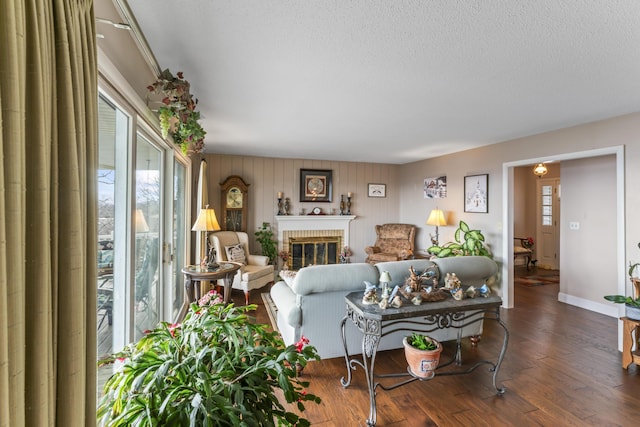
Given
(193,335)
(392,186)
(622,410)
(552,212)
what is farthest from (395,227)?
(193,335)

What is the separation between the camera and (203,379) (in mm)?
975

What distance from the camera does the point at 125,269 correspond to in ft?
6.02

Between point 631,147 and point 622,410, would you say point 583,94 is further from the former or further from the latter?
point 622,410

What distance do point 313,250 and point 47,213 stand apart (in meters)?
5.76

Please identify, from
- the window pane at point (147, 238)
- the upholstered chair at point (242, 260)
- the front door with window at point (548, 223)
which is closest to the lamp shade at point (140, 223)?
the window pane at point (147, 238)

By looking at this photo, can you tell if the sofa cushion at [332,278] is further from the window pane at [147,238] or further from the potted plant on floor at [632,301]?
the potted plant on floor at [632,301]

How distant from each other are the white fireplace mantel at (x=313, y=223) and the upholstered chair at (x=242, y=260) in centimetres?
94

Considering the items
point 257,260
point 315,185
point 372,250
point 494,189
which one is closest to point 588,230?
point 494,189

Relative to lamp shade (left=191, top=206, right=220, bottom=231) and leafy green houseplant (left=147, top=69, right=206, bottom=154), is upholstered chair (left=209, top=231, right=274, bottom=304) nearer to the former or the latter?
lamp shade (left=191, top=206, right=220, bottom=231)

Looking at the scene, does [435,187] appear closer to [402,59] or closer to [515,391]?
[515,391]

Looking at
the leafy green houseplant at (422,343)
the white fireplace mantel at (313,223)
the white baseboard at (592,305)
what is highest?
the white fireplace mantel at (313,223)

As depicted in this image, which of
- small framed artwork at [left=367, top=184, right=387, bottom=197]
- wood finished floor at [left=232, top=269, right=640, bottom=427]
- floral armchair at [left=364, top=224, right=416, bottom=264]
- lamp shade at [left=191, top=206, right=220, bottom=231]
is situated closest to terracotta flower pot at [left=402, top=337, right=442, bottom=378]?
wood finished floor at [left=232, top=269, right=640, bottom=427]

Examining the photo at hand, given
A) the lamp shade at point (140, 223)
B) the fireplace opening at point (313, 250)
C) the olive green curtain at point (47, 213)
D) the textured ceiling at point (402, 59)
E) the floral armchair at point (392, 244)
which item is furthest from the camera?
the fireplace opening at point (313, 250)

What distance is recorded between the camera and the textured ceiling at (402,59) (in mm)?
1533
